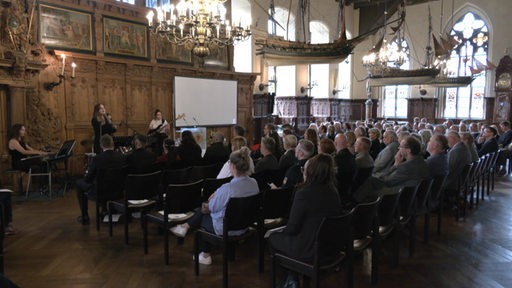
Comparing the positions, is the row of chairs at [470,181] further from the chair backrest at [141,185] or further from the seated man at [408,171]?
the chair backrest at [141,185]

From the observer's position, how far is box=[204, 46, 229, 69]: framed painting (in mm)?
11406

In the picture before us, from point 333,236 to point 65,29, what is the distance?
787cm

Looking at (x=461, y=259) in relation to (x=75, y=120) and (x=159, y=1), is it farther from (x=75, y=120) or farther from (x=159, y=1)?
(x=159, y=1)

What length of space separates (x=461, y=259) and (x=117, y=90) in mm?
8064

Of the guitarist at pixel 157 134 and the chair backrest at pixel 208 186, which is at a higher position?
the guitarist at pixel 157 134

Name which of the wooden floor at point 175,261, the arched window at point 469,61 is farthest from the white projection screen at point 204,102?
the arched window at point 469,61

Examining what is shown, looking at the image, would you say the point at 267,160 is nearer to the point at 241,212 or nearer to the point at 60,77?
the point at 241,212

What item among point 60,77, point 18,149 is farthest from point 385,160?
point 60,77

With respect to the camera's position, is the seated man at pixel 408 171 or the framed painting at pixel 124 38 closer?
the seated man at pixel 408 171

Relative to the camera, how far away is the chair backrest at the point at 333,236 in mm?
2496

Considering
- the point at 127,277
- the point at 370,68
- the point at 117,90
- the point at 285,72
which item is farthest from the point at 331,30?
the point at 127,277

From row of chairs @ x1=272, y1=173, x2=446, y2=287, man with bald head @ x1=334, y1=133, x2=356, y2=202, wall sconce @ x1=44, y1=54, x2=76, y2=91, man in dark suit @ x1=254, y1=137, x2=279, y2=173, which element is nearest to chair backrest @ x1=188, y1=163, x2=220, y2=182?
man in dark suit @ x1=254, y1=137, x2=279, y2=173

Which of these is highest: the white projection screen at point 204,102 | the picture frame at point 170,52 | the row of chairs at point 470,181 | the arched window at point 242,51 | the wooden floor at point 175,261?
the arched window at point 242,51

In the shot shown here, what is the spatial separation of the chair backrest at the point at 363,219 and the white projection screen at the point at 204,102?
7.76m
